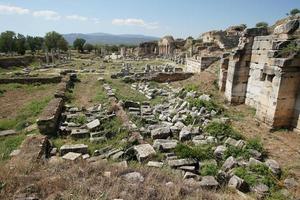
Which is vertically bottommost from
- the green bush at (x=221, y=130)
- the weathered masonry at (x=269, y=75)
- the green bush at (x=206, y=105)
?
the green bush at (x=221, y=130)

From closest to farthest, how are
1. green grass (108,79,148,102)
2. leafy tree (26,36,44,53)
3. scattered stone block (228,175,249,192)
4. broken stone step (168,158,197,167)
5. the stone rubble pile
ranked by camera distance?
scattered stone block (228,175,249,192) < broken stone step (168,158,197,167) < green grass (108,79,148,102) < the stone rubble pile < leafy tree (26,36,44,53)

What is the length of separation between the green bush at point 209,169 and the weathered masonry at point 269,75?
3.67m

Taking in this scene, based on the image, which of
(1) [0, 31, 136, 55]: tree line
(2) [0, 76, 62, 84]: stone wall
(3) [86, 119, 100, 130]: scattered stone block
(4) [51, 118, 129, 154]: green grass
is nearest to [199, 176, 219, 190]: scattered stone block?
(4) [51, 118, 129, 154]: green grass

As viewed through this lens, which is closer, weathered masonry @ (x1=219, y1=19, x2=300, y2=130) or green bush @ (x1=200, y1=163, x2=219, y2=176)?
green bush @ (x1=200, y1=163, x2=219, y2=176)

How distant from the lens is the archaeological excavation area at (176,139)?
419 centimetres

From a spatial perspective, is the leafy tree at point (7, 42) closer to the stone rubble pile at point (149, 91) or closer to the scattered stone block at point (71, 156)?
the stone rubble pile at point (149, 91)

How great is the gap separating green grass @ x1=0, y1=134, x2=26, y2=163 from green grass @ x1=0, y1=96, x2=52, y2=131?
40.5 inches

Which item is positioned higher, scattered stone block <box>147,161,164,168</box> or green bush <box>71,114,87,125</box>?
scattered stone block <box>147,161,164,168</box>

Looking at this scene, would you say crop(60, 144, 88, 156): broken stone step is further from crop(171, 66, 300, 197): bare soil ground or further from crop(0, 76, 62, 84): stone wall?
crop(0, 76, 62, 84): stone wall

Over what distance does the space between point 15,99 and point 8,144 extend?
24.6ft

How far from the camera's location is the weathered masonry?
8.04 metres

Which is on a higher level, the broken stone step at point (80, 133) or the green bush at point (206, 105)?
the green bush at point (206, 105)

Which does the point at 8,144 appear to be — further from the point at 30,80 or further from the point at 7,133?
the point at 30,80

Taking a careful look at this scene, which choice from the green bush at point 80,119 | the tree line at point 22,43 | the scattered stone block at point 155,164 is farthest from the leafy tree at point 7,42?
the scattered stone block at point 155,164
